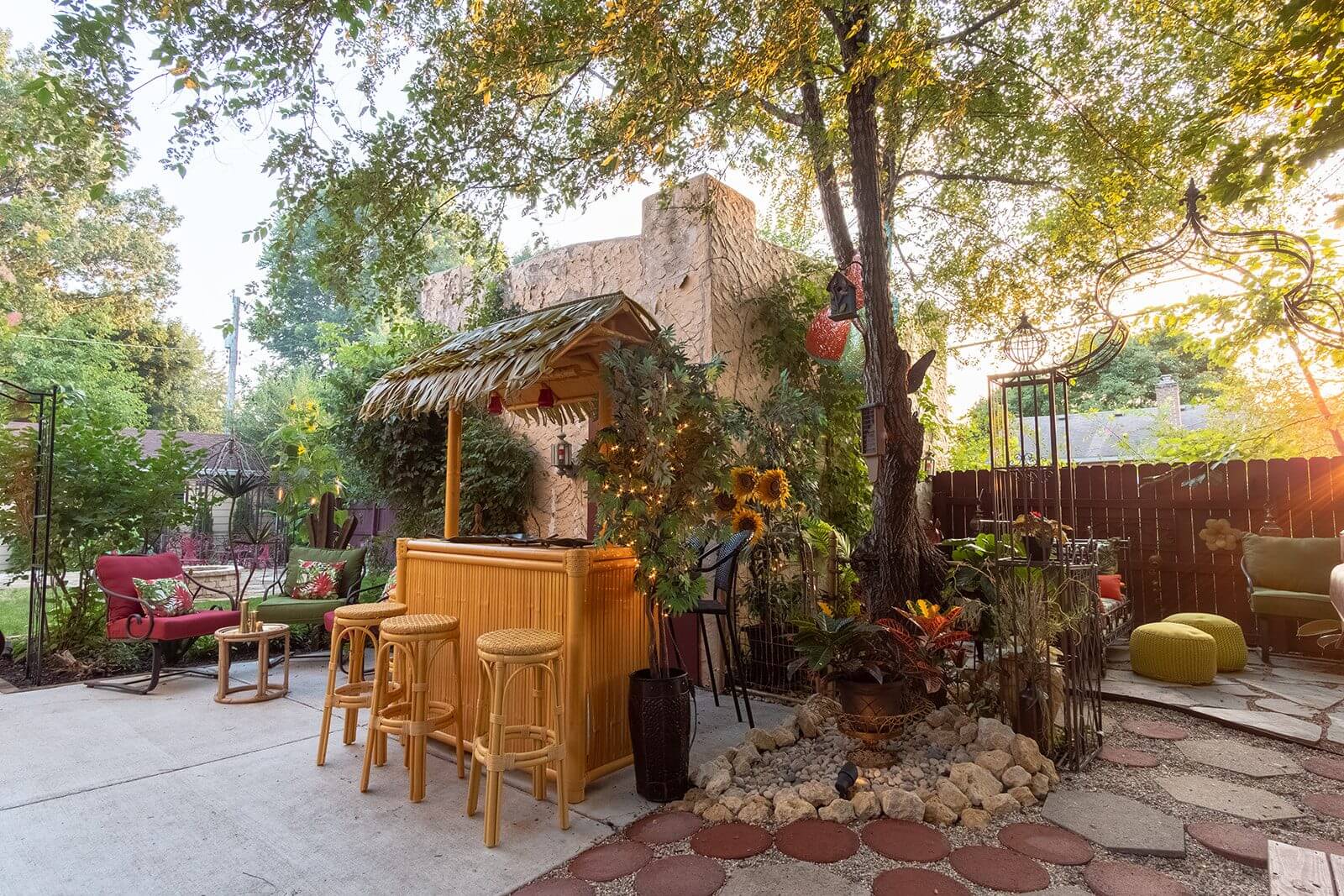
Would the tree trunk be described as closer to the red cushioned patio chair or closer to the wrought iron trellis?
the red cushioned patio chair

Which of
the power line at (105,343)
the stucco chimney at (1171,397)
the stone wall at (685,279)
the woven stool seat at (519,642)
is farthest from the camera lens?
the stucco chimney at (1171,397)

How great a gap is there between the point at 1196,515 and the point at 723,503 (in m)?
5.75

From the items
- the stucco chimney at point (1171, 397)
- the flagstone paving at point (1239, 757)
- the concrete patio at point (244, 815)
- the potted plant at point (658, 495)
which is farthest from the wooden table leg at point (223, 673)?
the stucco chimney at point (1171, 397)

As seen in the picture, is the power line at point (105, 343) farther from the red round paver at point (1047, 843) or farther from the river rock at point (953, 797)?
the red round paver at point (1047, 843)

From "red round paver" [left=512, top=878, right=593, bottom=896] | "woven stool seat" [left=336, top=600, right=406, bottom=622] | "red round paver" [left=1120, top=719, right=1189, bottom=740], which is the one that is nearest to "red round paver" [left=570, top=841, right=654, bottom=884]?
"red round paver" [left=512, top=878, right=593, bottom=896]

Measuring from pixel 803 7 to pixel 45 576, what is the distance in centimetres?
662

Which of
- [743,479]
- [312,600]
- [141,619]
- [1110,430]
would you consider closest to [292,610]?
[312,600]

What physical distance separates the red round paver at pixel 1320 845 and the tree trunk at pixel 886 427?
6.56 feet

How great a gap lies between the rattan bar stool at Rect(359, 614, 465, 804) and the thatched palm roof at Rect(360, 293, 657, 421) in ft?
3.79

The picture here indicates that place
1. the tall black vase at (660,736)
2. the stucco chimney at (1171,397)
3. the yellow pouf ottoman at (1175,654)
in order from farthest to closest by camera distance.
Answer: the stucco chimney at (1171,397), the yellow pouf ottoman at (1175,654), the tall black vase at (660,736)

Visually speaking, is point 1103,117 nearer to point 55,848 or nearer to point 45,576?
point 55,848

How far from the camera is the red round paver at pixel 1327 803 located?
2.75 m

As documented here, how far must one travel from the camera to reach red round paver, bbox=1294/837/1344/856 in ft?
8.03

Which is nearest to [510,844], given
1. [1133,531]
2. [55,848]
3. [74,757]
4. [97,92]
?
[55,848]
